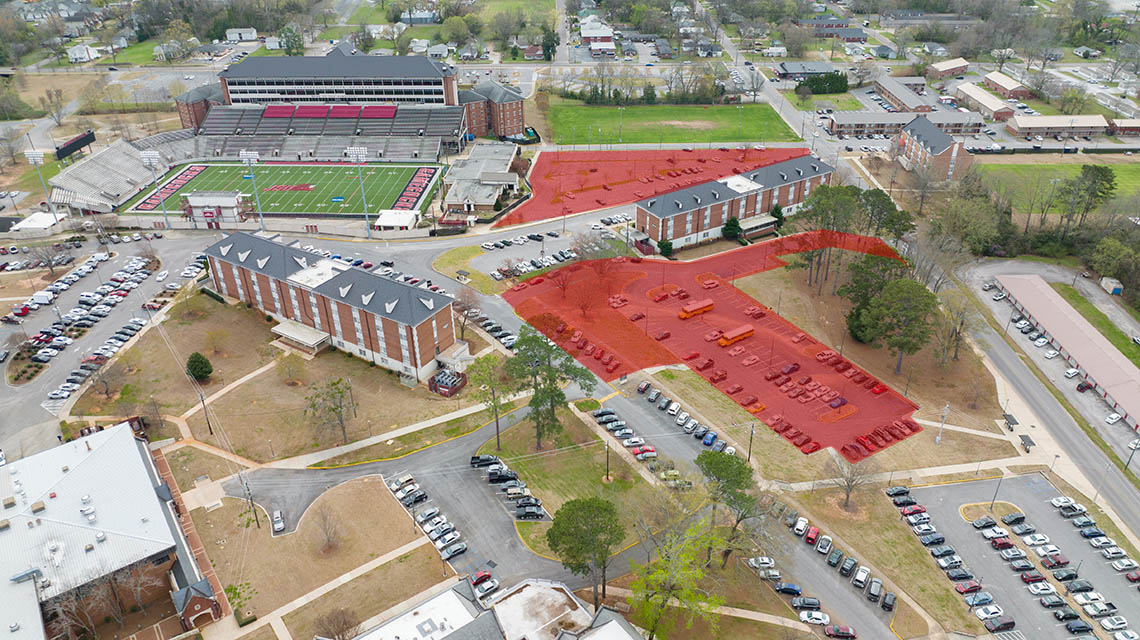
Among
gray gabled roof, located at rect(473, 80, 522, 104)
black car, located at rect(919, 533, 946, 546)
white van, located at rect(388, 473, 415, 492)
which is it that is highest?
gray gabled roof, located at rect(473, 80, 522, 104)

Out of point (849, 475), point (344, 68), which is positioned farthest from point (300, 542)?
point (344, 68)

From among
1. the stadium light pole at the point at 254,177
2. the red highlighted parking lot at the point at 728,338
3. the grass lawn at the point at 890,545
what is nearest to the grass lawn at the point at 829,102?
the red highlighted parking lot at the point at 728,338

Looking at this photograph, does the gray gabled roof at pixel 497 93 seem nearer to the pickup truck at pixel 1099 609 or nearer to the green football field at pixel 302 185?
the green football field at pixel 302 185

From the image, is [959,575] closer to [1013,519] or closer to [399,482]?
[1013,519]

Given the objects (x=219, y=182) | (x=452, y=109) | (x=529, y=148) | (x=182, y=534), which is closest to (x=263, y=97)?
(x=219, y=182)

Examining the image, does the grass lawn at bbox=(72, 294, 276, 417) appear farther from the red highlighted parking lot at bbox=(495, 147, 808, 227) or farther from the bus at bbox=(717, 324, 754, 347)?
the bus at bbox=(717, 324, 754, 347)

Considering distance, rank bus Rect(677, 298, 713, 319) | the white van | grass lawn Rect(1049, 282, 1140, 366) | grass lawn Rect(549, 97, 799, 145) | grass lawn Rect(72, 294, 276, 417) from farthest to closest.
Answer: grass lawn Rect(549, 97, 799, 145), bus Rect(677, 298, 713, 319), grass lawn Rect(1049, 282, 1140, 366), grass lawn Rect(72, 294, 276, 417), the white van

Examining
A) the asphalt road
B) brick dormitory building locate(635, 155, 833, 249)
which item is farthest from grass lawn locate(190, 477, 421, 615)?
brick dormitory building locate(635, 155, 833, 249)
